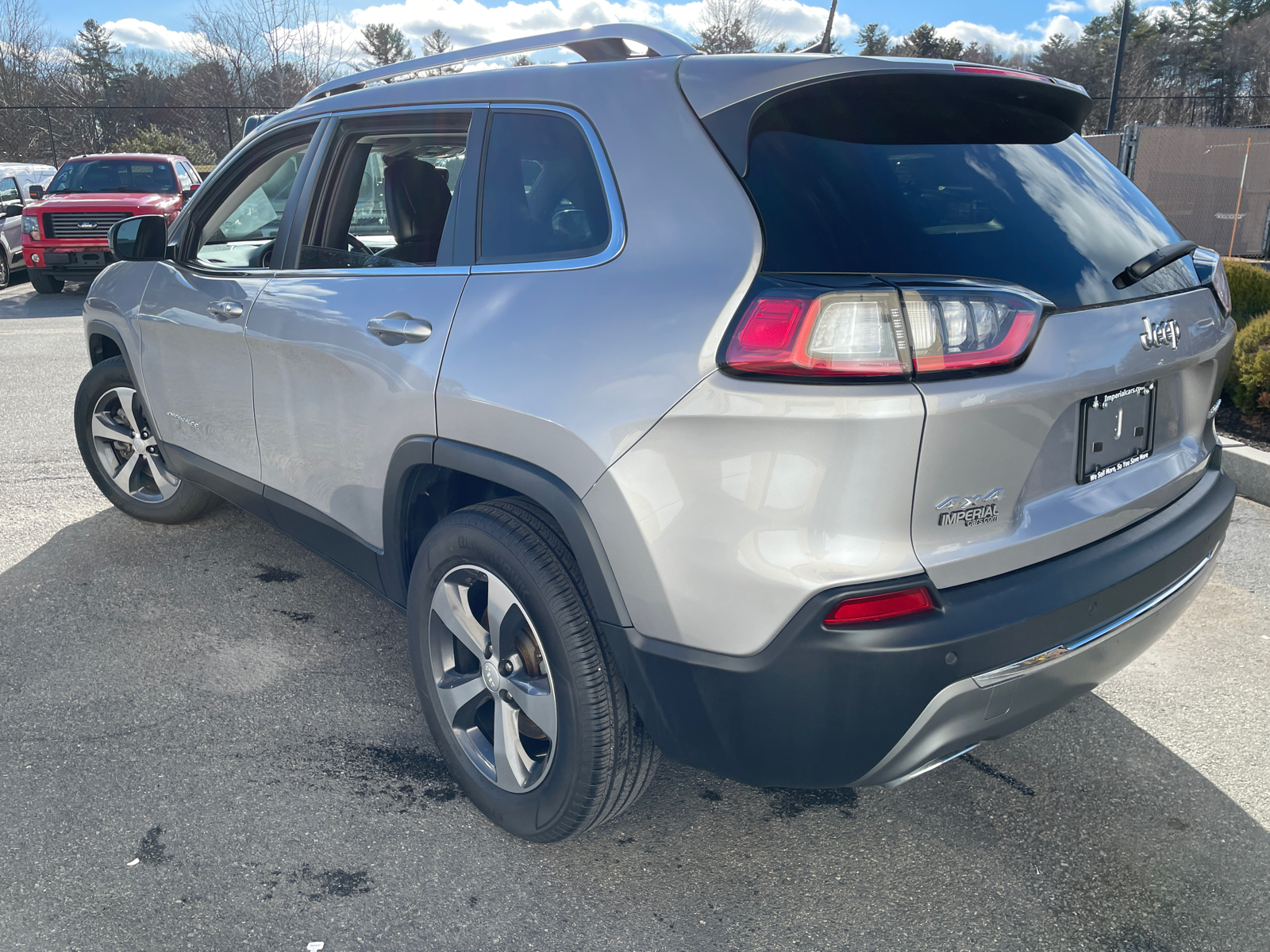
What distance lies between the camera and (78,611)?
12.1 ft

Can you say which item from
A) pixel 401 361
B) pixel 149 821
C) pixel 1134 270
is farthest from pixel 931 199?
pixel 149 821

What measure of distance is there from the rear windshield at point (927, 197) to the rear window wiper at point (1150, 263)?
0.02m

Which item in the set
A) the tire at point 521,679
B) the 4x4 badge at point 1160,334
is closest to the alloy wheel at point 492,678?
the tire at point 521,679

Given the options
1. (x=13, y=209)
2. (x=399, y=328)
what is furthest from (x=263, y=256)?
(x=13, y=209)

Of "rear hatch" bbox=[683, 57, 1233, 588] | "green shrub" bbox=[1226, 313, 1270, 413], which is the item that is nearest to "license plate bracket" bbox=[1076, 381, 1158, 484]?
"rear hatch" bbox=[683, 57, 1233, 588]

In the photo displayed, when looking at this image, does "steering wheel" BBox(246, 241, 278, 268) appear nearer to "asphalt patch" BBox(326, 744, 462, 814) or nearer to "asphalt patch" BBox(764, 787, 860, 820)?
"asphalt patch" BBox(326, 744, 462, 814)

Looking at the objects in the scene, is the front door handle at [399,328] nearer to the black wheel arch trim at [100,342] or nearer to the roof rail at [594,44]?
the roof rail at [594,44]

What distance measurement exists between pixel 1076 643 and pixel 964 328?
70 centimetres

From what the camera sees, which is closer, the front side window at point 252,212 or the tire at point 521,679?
the tire at point 521,679

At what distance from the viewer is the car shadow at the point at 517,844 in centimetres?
214

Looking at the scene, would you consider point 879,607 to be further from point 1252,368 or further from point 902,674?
point 1252,368

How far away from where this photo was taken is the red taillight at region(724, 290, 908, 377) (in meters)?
1.71

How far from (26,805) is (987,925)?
2.41 meters

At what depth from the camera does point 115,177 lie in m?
14.2
